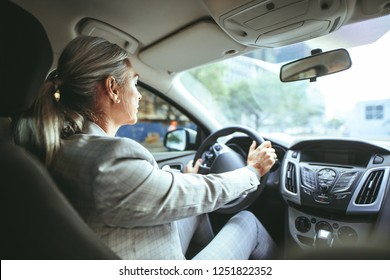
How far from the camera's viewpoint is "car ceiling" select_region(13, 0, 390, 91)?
0.87 m

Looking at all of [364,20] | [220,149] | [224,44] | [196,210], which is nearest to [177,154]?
[220,149]

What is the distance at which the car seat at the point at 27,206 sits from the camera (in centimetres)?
51

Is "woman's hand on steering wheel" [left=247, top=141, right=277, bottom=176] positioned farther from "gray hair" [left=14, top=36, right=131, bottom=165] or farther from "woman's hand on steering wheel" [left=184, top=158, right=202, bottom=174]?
"gray hair" [left=14, top=36, right=131, bottom=165]

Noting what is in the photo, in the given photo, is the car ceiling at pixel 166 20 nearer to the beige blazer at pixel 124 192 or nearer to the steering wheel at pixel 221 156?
the steering wheel at pixel 221 156

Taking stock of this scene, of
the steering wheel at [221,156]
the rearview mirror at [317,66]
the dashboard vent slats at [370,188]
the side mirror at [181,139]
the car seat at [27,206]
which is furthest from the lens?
the side mirror at [181,139]

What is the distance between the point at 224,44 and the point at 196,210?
2.68ft

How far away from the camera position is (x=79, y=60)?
2.33 feet

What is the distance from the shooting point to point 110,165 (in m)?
0.56

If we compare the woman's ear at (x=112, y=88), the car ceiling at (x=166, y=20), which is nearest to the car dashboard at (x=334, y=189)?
the car ceiling at (x=166, y=20)

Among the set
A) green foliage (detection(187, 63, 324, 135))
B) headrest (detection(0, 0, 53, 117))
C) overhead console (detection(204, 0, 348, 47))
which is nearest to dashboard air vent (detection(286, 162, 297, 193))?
overhead console (detection(204, 0, 348, 47))

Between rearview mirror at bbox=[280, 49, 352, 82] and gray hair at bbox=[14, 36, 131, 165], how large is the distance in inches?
32.2

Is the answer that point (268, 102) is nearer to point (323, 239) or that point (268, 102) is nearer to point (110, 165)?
point (323, 239)

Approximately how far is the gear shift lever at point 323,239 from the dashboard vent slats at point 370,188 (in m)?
0.18

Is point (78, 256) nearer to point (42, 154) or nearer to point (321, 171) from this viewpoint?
point (42, 154)
